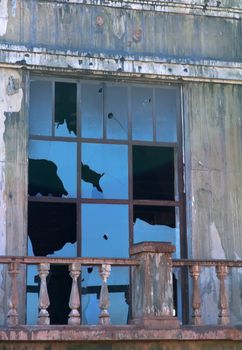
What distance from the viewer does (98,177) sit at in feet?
45.0

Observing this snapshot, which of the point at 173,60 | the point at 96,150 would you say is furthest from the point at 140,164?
the point at 173,60

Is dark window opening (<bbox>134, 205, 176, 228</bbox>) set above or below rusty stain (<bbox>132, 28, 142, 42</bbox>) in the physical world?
below

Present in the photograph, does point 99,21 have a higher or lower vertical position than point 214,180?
higher

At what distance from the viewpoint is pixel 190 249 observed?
1370 cm

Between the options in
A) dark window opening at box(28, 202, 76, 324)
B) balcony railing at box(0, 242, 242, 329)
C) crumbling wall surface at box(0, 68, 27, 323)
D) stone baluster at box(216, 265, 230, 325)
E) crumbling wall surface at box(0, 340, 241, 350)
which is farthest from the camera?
dark window opening at box(28, 202, 76, 324)

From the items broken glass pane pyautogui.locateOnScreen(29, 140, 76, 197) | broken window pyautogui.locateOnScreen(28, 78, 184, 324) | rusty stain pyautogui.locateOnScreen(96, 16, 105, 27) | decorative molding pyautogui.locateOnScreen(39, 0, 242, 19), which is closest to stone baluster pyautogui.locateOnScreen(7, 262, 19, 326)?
broken window pyautogui.locateOnScreen(28, 78, 184, 324)

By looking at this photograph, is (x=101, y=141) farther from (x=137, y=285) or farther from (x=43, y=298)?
(x=43, y=298)

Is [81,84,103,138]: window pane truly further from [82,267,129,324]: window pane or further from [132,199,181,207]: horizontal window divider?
[82,267,129,324]: window pane

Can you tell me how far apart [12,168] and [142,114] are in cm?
222

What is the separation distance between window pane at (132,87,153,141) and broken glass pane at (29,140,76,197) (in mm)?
1031

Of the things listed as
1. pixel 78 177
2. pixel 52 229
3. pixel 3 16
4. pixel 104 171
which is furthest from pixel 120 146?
pixel 3 16

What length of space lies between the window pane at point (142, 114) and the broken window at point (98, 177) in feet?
0.05

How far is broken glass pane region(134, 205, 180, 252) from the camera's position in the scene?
45.0ft

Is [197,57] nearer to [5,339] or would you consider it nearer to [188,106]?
[188,106]
